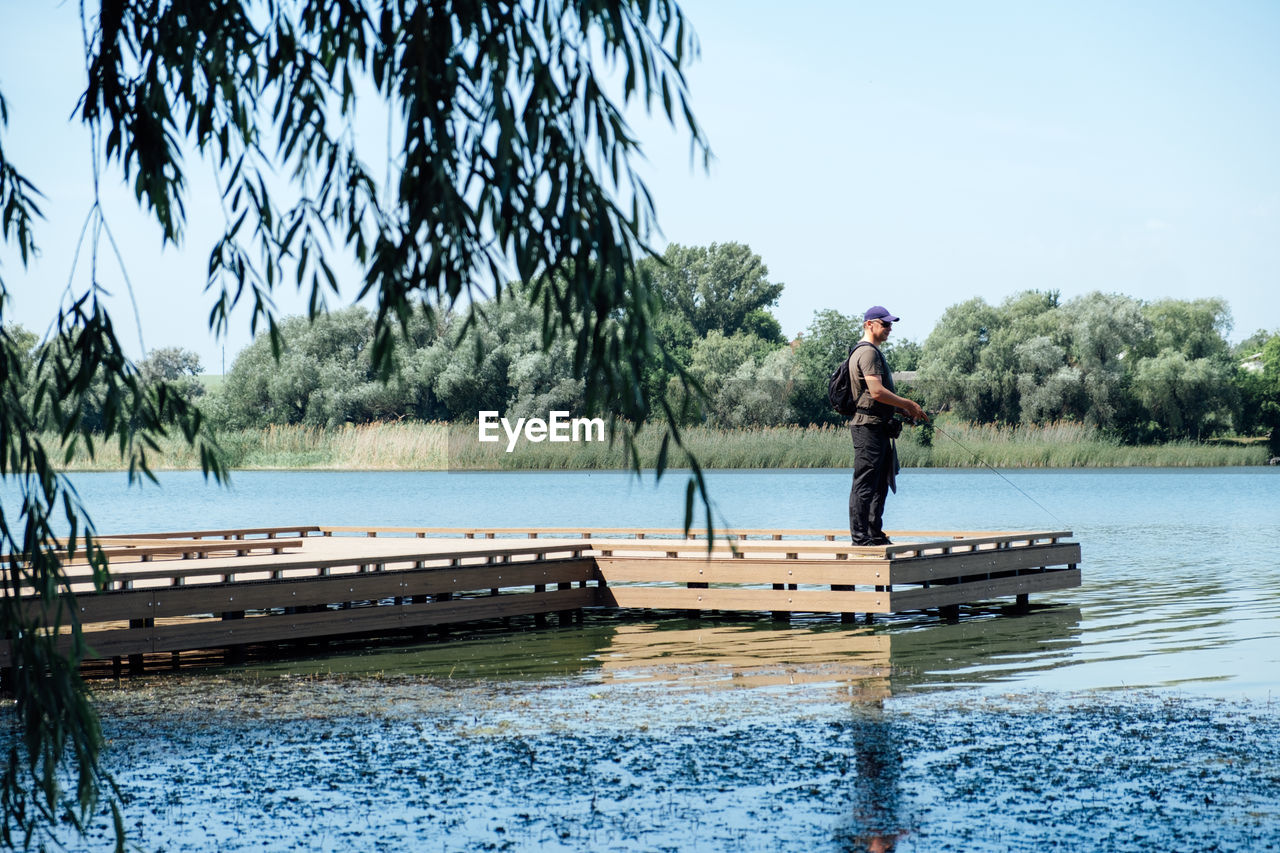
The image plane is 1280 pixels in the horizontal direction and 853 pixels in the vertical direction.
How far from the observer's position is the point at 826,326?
201 feet

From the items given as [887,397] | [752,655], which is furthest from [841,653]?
[887,397]

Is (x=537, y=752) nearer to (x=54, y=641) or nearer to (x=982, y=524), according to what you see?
(x=54, y=641)

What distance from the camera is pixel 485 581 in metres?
10.3

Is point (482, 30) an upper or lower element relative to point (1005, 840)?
upper

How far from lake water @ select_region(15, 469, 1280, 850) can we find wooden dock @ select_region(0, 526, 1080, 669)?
0.24 m

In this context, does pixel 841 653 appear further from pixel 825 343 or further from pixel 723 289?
pixel 723 289

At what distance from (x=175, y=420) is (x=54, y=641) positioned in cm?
62

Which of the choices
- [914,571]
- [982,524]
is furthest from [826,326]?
[914,571]

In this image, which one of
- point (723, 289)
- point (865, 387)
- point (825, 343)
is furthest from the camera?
point (723, 289)

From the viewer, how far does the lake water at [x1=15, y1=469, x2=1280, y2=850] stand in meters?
4.80

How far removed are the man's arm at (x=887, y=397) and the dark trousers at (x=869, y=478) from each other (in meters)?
0.32

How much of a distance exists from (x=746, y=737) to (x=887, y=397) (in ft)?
10.9

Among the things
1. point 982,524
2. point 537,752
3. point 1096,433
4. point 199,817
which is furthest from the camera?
point 1096,433

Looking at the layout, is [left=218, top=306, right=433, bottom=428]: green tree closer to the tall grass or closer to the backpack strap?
the tall grass
